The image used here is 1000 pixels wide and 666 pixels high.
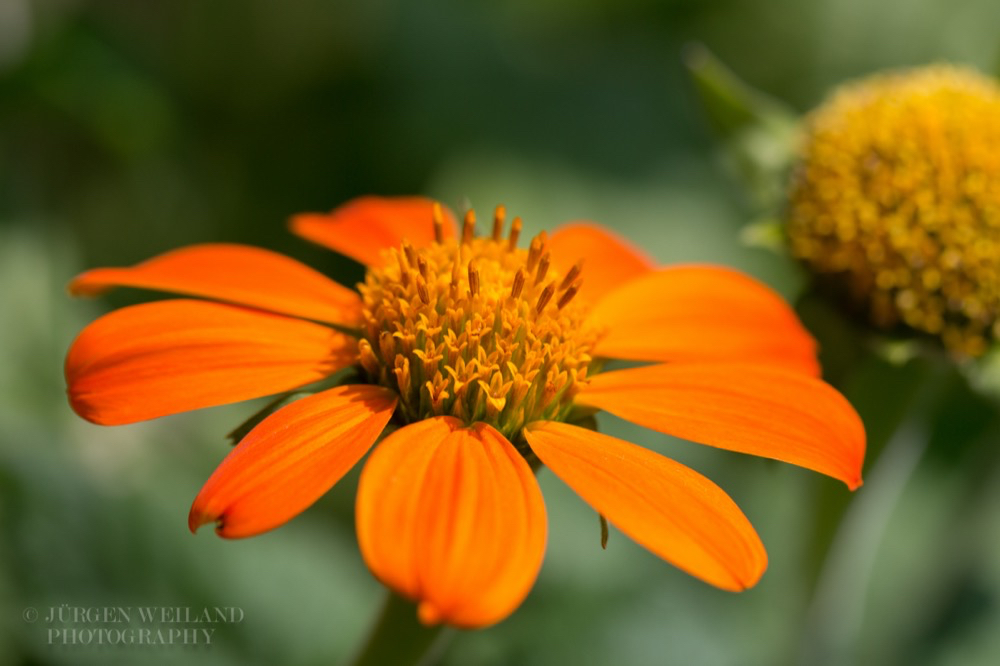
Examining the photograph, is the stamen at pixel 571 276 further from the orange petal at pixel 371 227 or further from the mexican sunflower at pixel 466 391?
the orange petal at pixel 371 227

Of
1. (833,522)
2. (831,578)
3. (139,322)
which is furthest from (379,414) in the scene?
(831,578)

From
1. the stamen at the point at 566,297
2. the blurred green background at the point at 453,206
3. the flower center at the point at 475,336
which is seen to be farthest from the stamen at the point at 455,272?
the blurred green background at the point at 453,206

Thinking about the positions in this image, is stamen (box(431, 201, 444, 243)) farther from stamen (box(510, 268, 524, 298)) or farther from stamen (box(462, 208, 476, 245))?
stamen (box(510, 268, 524, 298))

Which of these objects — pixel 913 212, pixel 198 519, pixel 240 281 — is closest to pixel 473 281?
pixel 240 281

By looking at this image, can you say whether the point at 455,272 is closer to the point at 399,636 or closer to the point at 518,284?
the point at 518,284

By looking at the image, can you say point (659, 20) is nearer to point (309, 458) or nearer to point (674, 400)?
point (674, 400)

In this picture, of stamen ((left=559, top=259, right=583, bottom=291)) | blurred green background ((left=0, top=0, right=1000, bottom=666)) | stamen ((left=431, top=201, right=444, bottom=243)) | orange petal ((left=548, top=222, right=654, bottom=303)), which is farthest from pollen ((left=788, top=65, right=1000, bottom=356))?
stamen ((left=431, top=201, right=444, bottom=243))
